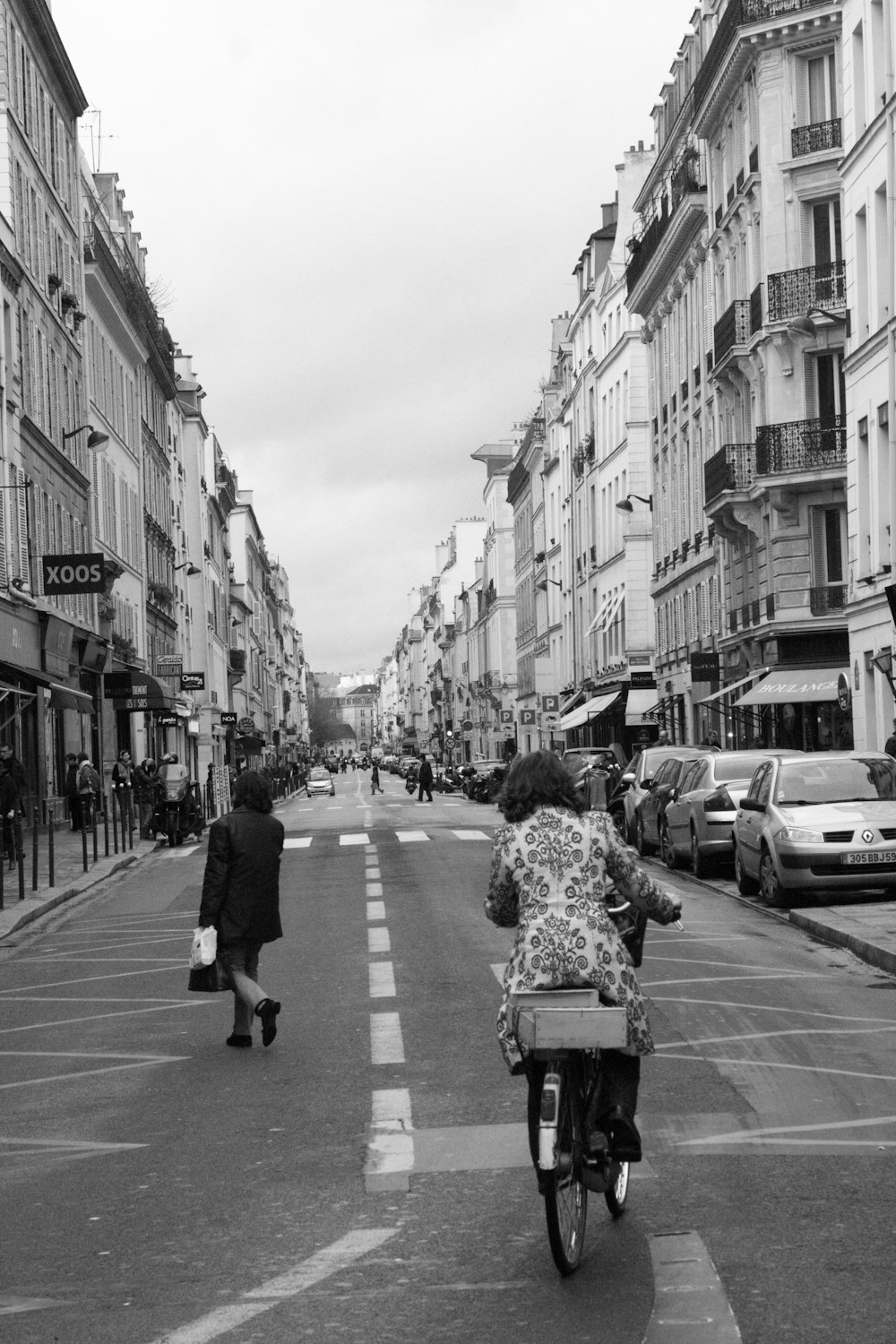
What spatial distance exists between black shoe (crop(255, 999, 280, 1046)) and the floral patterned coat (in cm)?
467

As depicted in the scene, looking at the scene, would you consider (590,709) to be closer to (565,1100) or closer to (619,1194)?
(619,1194)

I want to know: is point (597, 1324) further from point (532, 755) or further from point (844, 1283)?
point (532, 755)

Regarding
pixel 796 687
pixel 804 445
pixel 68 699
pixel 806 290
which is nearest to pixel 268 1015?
pixel 68 699

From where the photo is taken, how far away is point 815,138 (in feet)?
144

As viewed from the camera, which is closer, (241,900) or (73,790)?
(241,900)

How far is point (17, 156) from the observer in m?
41.7

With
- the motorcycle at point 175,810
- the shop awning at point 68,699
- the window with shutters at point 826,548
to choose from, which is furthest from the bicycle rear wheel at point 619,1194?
the window with shutters at point 826,548

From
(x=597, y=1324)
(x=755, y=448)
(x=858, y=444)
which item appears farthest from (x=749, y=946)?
(x=755, y=448)

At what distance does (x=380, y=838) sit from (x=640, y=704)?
3205 cm

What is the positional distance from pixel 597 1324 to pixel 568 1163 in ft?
1.96

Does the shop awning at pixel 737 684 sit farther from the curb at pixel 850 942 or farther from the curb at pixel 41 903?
the curb at pixel 850 942

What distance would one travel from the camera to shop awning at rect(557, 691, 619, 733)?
70.8 m

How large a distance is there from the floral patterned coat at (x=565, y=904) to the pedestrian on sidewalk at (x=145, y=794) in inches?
1279

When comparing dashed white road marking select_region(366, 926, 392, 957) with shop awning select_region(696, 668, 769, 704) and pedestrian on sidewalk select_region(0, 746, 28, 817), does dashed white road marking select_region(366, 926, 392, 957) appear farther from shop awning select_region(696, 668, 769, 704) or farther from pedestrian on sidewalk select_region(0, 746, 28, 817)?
shop awning select_region(696, 668, 769, 704)
